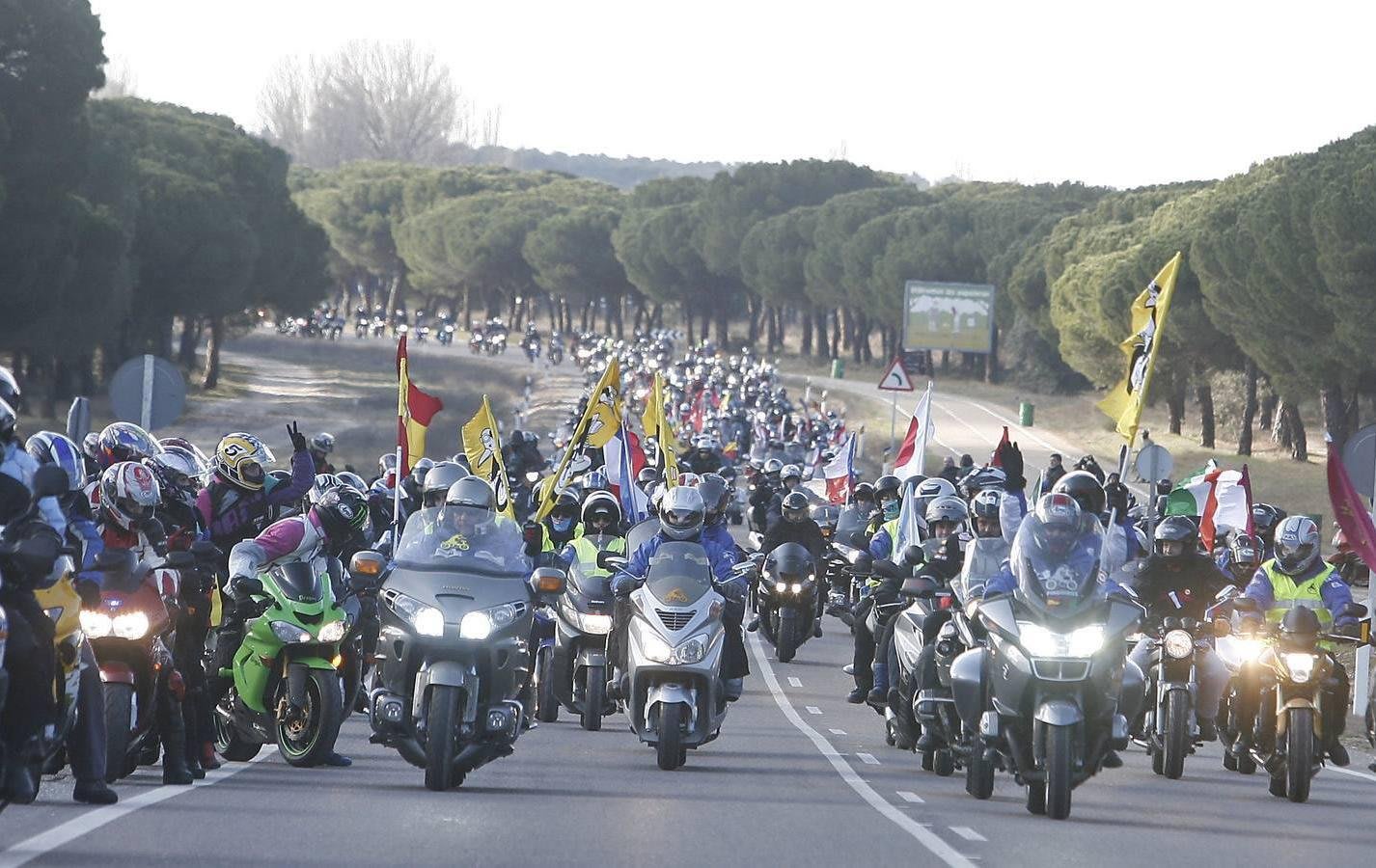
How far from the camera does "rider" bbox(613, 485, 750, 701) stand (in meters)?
14.1

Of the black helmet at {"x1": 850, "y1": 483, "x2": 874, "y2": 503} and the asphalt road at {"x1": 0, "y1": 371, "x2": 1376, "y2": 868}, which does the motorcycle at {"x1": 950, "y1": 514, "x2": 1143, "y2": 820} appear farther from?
the black helmet at {"x1": 850, "y1": 483, "x2": 874, "y2": 503}

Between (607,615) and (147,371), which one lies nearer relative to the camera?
(607,615)

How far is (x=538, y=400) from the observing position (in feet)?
313

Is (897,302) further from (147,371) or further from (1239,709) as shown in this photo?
(1239,709)

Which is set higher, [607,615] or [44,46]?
[44,46]

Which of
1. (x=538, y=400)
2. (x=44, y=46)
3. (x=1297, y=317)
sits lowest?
(x=538, y=400)

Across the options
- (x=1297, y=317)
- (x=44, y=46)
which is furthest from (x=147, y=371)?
(x=1297, y=317)

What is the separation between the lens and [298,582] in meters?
12.2

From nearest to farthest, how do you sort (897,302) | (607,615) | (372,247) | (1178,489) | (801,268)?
(607,615)
(1178,489)
(897,302)
(801,268)
(372,247)

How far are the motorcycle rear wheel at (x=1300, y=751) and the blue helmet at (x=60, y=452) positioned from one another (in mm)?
6625

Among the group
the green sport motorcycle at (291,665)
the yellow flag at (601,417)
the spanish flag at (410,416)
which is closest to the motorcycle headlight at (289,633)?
the green sport motorcycle at (291,665)

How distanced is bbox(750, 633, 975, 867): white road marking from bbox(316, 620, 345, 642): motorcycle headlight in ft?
9.13

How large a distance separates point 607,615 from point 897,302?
96131mm

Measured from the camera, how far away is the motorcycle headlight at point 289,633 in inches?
474
